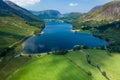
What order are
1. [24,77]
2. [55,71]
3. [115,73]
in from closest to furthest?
[24,77]
[55,71]
[115,73]

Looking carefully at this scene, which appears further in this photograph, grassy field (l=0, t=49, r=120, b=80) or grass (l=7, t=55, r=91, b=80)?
grassy field (l=0, t=49, r=120, b=80)

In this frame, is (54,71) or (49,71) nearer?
(49,71)

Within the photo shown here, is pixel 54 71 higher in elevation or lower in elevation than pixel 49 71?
lower

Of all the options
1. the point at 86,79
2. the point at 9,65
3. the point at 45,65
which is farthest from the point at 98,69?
the point at 9,65

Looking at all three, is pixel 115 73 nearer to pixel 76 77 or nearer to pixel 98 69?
pixel 98 69

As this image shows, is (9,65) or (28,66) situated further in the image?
(9,65)

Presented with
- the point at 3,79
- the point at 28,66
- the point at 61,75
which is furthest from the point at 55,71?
the point at 3,79

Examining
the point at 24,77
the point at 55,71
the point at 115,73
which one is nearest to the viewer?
the point at 24,77

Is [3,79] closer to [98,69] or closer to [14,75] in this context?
[14,75]

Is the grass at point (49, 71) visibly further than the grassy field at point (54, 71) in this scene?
No
